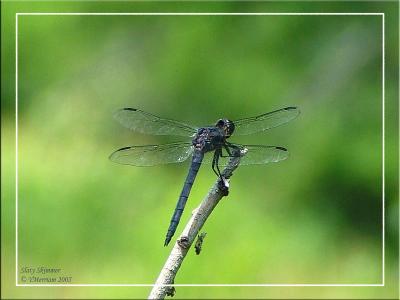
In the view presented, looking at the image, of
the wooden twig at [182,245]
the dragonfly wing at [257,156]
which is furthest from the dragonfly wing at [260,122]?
the wooden twig at [182,245]

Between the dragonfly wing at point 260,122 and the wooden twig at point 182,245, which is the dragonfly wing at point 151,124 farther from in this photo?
the wooden twig at point 182,245

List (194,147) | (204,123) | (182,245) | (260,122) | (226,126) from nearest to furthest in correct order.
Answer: (182,245) < (226,126) < (194,147) < (260,122) < (204,123)

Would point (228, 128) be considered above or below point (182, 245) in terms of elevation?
above

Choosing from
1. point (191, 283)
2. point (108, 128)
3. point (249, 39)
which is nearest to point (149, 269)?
point (191, 283)

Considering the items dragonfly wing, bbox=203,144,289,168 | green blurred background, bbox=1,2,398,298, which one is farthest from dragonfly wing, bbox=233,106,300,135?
green blurred background, bbox=1,2,398,298

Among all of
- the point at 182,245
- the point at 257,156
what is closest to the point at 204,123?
the point at 257,156

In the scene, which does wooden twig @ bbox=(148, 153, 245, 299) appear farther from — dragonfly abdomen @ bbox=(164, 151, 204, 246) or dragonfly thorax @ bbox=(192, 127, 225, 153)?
dragonfly thorax @ bbox=(192, 127, 225, 153)

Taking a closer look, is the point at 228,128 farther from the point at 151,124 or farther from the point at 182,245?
the point at 182,245
